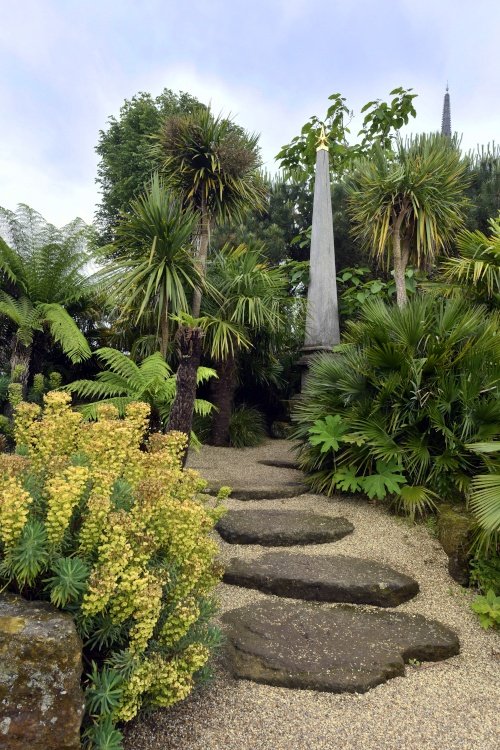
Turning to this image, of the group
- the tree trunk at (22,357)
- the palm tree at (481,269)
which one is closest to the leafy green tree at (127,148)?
the tree trunk at (22,357)

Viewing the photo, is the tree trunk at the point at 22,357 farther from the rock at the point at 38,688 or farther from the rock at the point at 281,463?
the rock at the point at 38,688

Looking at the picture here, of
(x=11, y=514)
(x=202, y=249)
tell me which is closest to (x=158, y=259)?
(x=202, y=249)

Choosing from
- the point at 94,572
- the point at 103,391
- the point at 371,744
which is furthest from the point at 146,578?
the point at 103,391

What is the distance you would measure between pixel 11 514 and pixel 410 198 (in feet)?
22.6

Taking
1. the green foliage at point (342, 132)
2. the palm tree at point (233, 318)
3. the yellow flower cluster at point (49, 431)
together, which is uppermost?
the green foliage at point (342, 132)

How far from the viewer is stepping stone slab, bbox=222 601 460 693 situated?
2506 millimetres

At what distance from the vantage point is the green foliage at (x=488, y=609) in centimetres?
313

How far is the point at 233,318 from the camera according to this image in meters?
7.42

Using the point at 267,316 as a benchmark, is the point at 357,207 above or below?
above

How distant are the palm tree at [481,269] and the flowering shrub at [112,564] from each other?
4832 mm

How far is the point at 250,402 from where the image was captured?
912cm

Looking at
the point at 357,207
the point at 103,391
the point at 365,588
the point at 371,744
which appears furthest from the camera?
the point at 357,207

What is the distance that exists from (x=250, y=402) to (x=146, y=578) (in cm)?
731

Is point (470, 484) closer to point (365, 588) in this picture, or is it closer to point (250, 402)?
point (365, 588)
